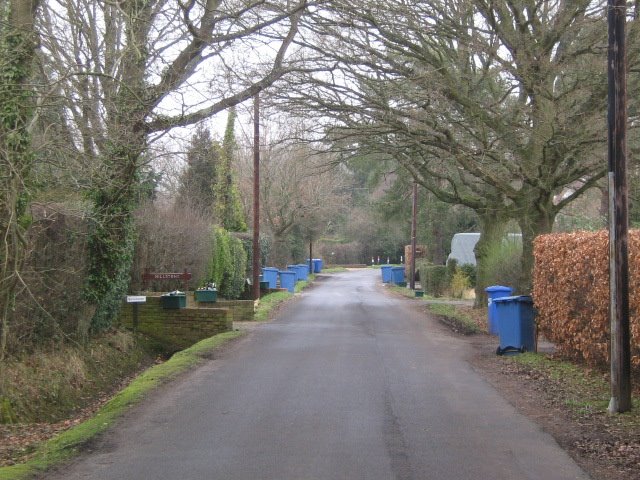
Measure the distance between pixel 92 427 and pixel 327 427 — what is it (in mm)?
2670

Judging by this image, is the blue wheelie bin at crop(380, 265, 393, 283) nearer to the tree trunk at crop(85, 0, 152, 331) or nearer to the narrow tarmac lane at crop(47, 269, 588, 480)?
the tree trunk at crop(85, 0, 152, 331)

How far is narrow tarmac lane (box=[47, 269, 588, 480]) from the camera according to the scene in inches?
264

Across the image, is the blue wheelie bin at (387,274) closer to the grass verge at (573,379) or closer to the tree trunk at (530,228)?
the tree trunk at (530,228)

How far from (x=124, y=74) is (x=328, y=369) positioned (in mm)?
6298

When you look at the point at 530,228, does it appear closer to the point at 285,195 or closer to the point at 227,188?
the point at 227,188

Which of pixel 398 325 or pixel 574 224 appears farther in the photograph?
pixel 574 224

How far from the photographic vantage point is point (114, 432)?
27.1 feet

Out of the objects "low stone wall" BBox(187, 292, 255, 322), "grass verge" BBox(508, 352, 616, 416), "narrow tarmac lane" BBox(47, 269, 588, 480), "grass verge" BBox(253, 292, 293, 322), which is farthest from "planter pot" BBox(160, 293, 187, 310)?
"grass verge" BBox(508, 352, 616, 416)

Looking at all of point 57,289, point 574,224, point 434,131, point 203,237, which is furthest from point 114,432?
point 574,224

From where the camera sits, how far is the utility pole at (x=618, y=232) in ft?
29.5

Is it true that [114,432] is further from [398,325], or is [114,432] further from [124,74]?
[398,325]

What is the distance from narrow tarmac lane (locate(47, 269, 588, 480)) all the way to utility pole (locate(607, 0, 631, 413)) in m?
1.31

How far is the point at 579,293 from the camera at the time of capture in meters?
12.5

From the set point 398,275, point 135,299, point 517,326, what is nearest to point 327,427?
point 517,326
